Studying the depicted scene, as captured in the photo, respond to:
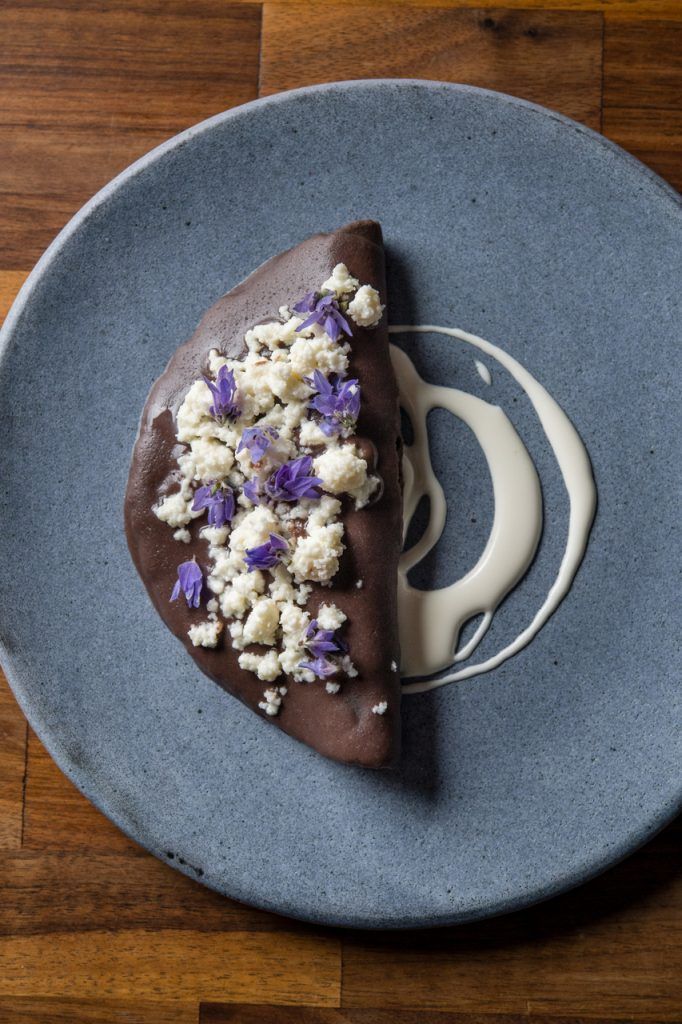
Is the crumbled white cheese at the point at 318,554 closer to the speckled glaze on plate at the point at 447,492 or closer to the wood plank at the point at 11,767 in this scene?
the speckled glaze on plate at the point at 447,492

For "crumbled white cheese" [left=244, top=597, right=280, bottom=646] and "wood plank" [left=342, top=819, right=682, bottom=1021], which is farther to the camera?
"wood plank" [left=342, top=819, right=682, bottom=1021]

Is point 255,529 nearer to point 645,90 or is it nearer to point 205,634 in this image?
point 205,634

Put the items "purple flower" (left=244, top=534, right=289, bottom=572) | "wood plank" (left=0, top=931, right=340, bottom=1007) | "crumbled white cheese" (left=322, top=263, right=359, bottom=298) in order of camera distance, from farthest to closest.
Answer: "wood plank" (left=0, top=931, right=340, bottom=1007), "crumbled white cheese" (left=322, top=263, right=359, bottom=298), "purple flower" (left=244, top=534, right=289, bottom=572)

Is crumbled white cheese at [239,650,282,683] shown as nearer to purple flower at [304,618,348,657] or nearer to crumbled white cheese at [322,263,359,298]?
purple flower at [304,618,348,657]

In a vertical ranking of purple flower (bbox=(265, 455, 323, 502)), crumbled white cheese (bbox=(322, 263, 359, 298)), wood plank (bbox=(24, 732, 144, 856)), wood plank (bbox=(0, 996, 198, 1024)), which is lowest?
wood plank (bbox=(0, 996, 198, 1024))

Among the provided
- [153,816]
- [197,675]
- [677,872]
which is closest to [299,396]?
[197,675]

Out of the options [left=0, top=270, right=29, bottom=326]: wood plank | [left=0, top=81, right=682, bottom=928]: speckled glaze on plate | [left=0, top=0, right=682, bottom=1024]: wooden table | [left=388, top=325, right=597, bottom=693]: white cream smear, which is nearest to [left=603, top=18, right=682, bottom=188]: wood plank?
[left=0, top=0, right=682, bottom=1024]: wooden table
